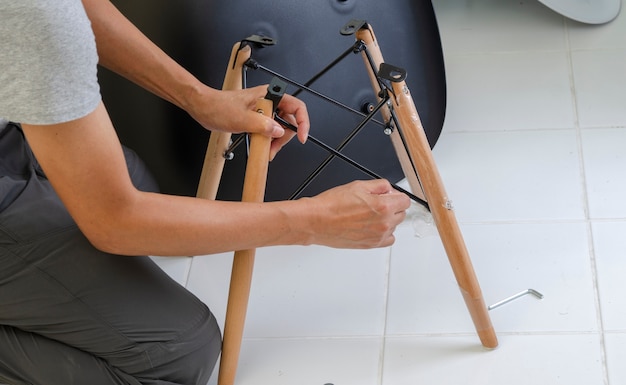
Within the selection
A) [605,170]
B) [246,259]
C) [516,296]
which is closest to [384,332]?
[516,296]

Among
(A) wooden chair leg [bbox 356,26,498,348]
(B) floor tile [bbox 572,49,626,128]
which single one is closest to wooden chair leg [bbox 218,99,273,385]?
(A) wooden chair leg [bbox 356,26,498,348]

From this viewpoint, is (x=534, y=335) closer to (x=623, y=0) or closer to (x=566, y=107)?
(x=566, y=107)

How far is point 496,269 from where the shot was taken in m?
1.72

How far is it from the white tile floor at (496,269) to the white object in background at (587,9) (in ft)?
0.36

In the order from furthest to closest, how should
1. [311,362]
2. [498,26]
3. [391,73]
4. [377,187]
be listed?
[498,26]
[311,362]
[391,73]
[377,187]

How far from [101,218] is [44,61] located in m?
0.23

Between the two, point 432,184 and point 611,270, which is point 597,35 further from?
point 432,184

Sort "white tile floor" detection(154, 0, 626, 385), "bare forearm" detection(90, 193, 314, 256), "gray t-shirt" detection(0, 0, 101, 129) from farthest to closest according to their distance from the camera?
"white tile floor" detection(154, 0, 626, 385), "bare forearm" detection(90, 193, 314, 256), "gray t-shirt" detection(0, 0, 101, 129)

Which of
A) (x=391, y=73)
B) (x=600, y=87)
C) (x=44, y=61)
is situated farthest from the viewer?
(x=600, y=87)

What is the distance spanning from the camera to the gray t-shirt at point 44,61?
1.03 metres

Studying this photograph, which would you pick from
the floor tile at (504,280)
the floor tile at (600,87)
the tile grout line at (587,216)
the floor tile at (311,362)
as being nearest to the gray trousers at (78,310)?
the floor tile at (311,362)

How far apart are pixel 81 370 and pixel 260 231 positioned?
0.39m

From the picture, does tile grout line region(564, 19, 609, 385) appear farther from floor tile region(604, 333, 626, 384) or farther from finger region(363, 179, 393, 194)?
finger region(363, 179, 393, 194)

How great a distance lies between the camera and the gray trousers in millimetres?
1344
